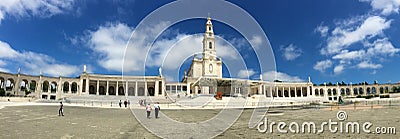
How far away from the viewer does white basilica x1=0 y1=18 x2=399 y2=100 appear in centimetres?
6462

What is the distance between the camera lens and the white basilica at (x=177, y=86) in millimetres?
64625

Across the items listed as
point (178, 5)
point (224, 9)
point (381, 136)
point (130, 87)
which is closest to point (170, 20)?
point (178, 5)

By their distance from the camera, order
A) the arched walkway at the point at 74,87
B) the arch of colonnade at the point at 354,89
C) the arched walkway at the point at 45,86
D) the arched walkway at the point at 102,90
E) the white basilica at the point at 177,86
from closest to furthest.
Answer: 1. the white basilica at the point at 177,86
2. the arched walkway at the point at 45,86
3. the arched walkway at the point at 74,87
4. the arched walkway at the point at 102,90
5. the arch of colonnade at the point at 354,89

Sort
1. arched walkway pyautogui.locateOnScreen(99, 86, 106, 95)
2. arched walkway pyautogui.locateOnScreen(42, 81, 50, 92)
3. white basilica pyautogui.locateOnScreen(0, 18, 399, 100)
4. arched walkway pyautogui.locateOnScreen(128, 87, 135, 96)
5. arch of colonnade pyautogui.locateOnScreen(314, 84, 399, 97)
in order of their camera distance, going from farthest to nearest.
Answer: arch of colonnade pyautogui.locateOnScreen(314, 84, 399, 97)
arched walkway pyautogui.locateOnScreen(99, 86, 106, 95)
arched walkway pyautogui.locateOnScreen(128, 87, 135, 96)
arched walkway pyautogui.locateOnScreen(42, 81, 50, 92)
white basilica pyautogui.locateOnScreen(0, 18, 399, 100)

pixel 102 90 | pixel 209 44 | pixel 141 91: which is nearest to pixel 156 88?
pixel 141 91

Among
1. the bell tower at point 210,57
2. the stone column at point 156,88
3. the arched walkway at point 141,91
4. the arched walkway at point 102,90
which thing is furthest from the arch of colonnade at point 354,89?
the arched walkway at point 102,90

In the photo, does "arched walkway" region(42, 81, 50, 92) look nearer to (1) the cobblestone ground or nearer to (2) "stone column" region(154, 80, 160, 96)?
(2) "stone column" region(154, 80, 160, 96)

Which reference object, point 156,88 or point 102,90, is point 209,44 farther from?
point 102,90

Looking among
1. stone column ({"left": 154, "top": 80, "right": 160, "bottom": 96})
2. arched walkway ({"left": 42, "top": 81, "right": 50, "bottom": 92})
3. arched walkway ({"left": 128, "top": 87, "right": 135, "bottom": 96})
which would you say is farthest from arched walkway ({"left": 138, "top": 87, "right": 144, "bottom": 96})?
arched walkway ({"left": 42, "top": 81, "right": 50, "bottom": 92})

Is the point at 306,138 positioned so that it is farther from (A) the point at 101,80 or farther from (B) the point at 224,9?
(A) the point at 101,80

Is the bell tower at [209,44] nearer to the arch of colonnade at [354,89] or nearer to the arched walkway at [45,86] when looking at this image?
the arch of colonnade at [354,89]

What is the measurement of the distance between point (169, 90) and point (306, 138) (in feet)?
237

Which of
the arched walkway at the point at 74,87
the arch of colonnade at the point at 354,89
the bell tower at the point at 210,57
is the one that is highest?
the bell tower at the point at 210,57

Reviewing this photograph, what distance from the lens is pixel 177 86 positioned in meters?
81.6
